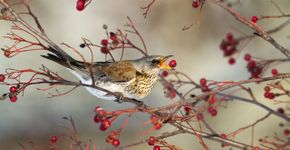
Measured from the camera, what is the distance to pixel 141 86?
264 cm

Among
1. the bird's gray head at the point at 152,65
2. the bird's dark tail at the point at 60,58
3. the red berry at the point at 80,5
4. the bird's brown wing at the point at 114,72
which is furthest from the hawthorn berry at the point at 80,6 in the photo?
the bird's gray head at the point at 152,65

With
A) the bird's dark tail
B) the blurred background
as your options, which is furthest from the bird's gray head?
the blurred background

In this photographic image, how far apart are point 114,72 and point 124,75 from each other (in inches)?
2.0

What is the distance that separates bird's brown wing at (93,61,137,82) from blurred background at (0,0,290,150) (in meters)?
2.13

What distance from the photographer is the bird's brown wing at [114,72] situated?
2543 millimetres

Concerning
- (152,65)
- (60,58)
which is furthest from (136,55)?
(60,58)

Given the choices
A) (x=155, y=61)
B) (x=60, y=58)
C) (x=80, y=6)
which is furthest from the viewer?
(x=155, y=61)

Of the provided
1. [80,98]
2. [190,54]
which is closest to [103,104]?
[80,98]

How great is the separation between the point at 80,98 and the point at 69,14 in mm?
1235

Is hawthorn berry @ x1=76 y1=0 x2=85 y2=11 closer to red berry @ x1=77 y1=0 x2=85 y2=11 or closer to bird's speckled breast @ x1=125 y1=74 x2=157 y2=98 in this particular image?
red berry @ x1=77 y1=0 x2=85 y2=11

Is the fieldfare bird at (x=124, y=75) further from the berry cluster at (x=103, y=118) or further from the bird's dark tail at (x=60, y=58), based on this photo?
the berry cluster at (x=103, y=118)

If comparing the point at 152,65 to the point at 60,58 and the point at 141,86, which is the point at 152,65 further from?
the point at 60,58

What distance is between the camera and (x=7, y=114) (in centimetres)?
509

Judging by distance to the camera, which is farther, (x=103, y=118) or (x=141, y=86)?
(x=141, y=86)
